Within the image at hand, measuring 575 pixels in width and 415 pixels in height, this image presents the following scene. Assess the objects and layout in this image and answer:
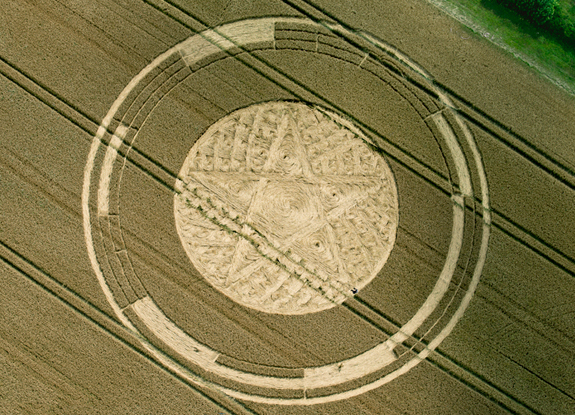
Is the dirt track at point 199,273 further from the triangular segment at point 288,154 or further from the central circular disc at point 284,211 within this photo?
the triangular segment at point 288,154

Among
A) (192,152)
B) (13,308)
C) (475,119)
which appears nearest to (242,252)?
(192,152)

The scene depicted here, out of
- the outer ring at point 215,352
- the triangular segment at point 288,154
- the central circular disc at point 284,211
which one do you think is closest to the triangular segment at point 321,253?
the central circular disc at point 284,211

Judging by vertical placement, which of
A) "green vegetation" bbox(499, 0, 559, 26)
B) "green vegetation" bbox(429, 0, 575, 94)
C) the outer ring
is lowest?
the outer ring

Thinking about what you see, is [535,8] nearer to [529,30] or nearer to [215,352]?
[529,30]

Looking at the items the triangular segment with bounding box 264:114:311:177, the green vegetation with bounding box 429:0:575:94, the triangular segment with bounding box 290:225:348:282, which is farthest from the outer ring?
the triangular segment with bounding box 264:114:311:177

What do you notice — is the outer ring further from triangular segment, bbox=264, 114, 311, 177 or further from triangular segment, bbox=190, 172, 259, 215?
triangular segment, bbox=190, 172, 259, 215

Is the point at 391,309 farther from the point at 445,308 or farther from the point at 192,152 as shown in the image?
the point at 192,152
